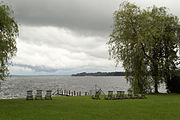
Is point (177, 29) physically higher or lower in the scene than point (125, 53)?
higher

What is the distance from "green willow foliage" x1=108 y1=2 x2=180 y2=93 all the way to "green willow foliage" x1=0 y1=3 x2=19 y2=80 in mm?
16652

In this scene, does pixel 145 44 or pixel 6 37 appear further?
pixel 145 44

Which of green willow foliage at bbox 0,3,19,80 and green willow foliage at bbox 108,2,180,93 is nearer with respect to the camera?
green willow foliage at bbox 0,3,19,80

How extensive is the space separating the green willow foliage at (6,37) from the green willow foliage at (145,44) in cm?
1665

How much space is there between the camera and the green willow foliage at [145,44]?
33.9 metres

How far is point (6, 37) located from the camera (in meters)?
23.5

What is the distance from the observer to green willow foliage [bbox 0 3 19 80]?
22297 mm

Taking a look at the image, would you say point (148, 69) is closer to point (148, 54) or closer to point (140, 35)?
point (148, 54)

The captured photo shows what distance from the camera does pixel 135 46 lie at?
112 feet

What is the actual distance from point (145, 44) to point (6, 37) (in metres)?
20.8

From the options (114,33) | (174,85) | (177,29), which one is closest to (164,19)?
(177,29)

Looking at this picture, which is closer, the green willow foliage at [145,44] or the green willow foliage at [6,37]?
the green willow foliage at [6,37]

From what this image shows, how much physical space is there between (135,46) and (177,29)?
28.5 feet

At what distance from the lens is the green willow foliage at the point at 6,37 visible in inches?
878
